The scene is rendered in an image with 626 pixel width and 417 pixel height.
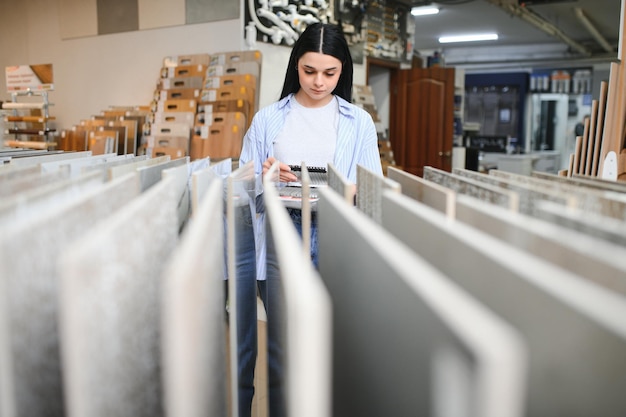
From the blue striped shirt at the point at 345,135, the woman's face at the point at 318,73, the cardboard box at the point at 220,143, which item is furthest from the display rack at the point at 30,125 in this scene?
the woman's face at the point at 318,73

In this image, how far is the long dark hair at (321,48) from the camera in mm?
1880

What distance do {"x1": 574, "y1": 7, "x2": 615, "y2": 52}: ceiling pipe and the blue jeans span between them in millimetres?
10350

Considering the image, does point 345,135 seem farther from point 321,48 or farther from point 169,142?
point 169,142

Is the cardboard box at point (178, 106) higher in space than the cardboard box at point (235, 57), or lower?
lower

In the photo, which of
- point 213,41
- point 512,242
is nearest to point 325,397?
point 512,242

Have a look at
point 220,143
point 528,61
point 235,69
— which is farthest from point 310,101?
point 528,61

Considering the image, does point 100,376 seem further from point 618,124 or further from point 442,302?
point 618,124

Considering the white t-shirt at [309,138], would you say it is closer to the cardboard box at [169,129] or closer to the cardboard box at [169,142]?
the cardboard box at [169,142]

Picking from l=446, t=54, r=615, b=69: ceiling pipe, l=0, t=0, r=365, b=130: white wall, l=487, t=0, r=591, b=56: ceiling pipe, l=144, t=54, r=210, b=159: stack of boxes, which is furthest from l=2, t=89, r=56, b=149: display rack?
l=446, t=54, r=615, b=69: ceiling pipe

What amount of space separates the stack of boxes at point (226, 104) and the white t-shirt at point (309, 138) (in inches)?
141

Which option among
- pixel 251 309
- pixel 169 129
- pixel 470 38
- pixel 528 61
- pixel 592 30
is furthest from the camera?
pixel 528 61

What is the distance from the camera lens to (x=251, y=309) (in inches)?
57.3

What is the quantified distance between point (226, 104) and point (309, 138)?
4104 mm

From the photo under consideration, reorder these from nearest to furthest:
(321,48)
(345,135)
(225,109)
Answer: (321,48), (345,135), (225,109)
